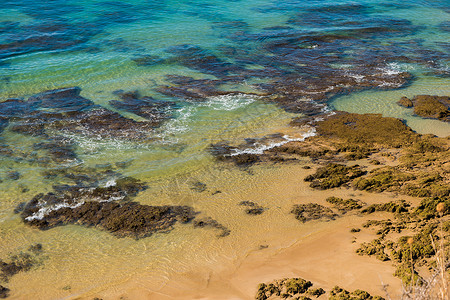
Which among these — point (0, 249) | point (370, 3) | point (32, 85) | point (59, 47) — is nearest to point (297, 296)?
point (0, 249)

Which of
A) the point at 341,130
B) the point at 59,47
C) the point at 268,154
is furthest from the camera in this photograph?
the point at 59,47

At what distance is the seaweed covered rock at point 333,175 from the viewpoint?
1048 centimetres

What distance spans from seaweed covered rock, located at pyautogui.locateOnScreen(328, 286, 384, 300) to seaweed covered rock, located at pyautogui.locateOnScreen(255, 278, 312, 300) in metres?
0.46

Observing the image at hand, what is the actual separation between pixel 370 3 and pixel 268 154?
2196cm

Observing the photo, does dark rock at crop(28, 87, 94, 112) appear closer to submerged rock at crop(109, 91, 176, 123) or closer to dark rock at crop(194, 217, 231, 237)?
submerged rock at crop(109, 91, 176, 123)

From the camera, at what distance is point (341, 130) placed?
1320 cm

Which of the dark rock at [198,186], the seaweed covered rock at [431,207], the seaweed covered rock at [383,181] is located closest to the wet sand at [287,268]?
the seaweed covered rock at [431,207]

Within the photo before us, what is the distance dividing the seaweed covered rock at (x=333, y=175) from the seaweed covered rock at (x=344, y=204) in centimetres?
61

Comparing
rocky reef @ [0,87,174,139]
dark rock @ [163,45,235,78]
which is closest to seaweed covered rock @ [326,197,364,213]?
rocky reef @ [0,87,174,139]

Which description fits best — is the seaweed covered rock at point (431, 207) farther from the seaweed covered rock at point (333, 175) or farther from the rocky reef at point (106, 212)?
the rocky reef at point (106, 212)

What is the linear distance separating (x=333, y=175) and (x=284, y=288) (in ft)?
13.9

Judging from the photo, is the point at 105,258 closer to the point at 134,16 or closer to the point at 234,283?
the point at 234,283

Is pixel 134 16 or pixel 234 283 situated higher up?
pixel 134 16

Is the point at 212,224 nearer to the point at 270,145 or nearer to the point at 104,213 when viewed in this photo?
the point at 104,213
